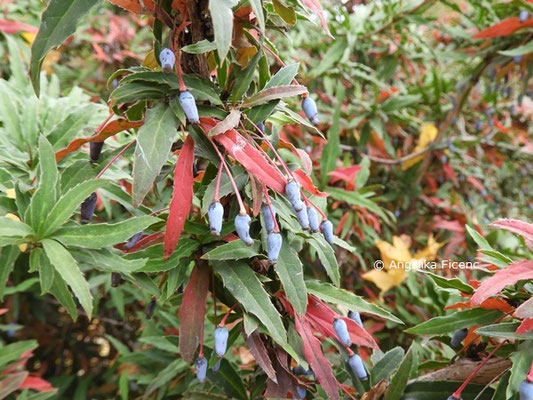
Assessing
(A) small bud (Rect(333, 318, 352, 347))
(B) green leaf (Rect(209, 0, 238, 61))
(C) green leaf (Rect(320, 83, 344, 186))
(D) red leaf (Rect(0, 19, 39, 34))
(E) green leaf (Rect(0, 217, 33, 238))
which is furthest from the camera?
(D) red leaf (Rect(0, 19, 39, 34))

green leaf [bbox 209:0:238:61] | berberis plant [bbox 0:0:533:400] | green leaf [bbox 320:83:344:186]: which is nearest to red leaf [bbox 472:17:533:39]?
green leaf [bbox 320:83:344:186]

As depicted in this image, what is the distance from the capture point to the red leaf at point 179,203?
593mm

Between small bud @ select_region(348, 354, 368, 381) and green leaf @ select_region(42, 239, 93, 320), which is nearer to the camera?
green leaf @ select_region(42, 239, 93, 320)

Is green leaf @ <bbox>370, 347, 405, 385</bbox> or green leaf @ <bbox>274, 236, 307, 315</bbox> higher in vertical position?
green leaf @ <bbox>274, 236, 307, 315</bbox>

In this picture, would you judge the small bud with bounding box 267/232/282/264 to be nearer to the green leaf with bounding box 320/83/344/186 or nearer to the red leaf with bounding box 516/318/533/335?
the red leaf with bounding box 516/318/533/335

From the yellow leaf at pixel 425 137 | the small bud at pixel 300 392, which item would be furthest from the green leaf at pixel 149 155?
the yellow leaf at pixel 425 137

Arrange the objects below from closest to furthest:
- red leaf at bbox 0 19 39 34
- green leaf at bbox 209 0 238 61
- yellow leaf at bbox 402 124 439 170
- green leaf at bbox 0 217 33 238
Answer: green leaf at bbox 209 0 238 61 → green leaf at bbox 0 217 33 238 → red leaf at bbox 0 19 39 34 → yellow leaf at bbox 402 124 439 170

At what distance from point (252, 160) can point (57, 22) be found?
9.9 inches

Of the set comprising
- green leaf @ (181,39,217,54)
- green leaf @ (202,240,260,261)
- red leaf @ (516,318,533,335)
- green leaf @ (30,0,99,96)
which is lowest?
red leaf @ (516,318,533,335)

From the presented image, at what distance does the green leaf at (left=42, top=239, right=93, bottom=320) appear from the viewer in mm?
578

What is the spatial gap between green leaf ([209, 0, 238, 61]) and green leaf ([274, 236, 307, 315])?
267 mm

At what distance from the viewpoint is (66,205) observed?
24.2 inches

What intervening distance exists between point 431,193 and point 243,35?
127cm

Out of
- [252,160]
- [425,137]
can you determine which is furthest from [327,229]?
[425,137]
